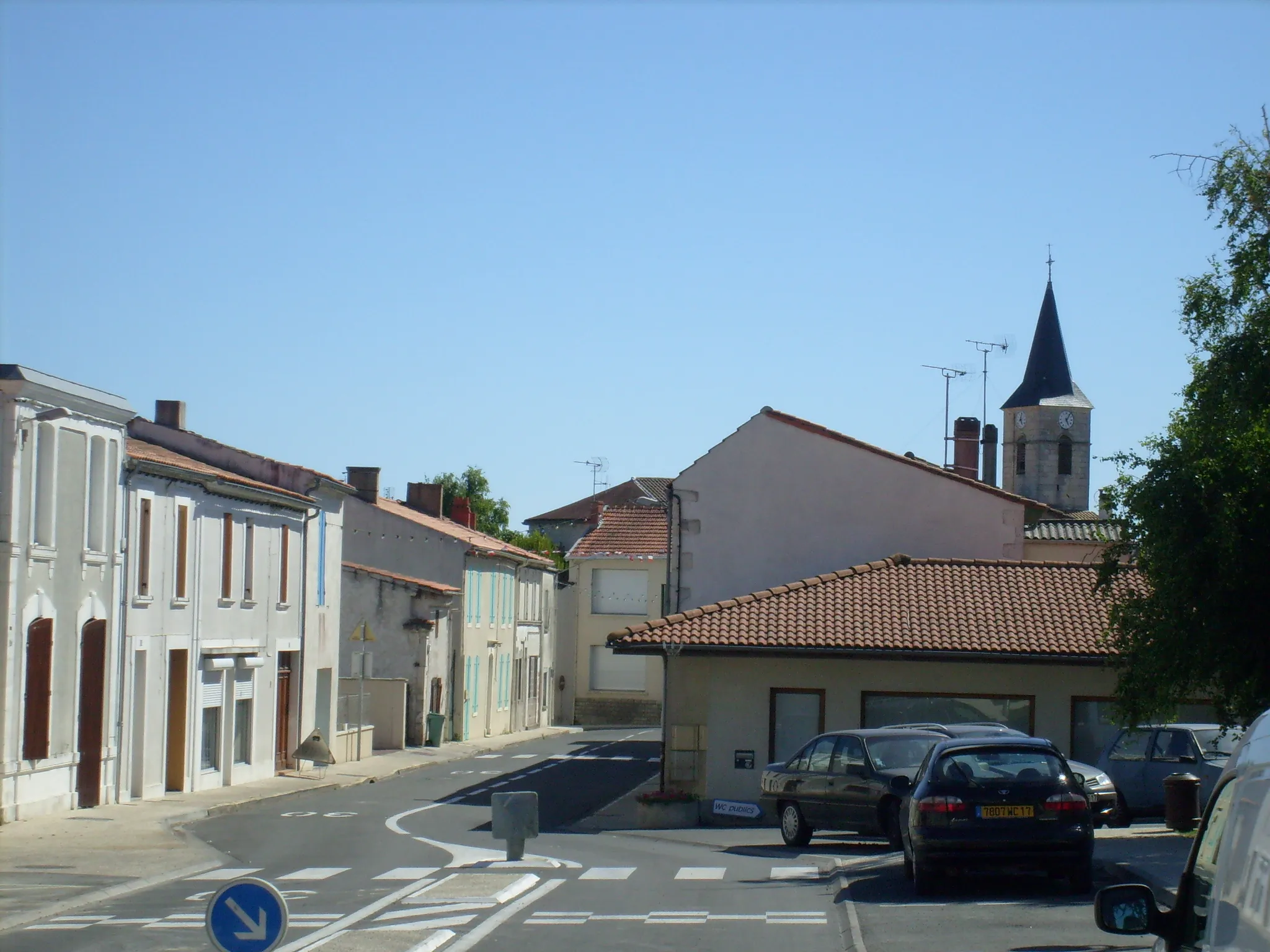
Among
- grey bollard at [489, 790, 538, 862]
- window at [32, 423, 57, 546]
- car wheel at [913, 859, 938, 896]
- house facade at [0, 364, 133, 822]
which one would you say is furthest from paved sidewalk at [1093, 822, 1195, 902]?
window at [32, 423, 57, 546]

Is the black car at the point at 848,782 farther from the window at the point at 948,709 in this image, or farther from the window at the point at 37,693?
the window at the point at 37,693

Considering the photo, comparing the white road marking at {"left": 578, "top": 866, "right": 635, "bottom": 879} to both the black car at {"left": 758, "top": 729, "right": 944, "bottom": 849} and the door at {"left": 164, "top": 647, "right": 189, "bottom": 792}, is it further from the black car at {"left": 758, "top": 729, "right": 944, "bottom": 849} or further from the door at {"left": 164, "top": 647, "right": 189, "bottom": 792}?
the door at {"left": 164, "top": 647, "right": 189, "bottom": 792}

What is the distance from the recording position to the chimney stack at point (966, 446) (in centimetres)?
5025

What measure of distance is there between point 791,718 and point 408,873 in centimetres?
1174

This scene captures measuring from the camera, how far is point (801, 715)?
89.1 ft

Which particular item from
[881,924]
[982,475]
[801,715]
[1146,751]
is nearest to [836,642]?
[801,715]

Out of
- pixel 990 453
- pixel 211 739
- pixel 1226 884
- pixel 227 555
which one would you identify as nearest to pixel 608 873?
pixel 1226 884

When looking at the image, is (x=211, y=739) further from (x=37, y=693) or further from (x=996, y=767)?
→ (x=996, y=767)

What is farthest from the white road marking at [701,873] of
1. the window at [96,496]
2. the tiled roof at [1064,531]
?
the tiled roof at [1064,531]

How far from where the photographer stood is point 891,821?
18734 millimetres

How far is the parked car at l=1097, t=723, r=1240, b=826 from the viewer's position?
2119 centimetres

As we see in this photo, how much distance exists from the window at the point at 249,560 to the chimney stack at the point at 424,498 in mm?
27844

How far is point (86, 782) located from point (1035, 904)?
16921mm

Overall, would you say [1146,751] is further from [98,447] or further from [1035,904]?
[98,447]
